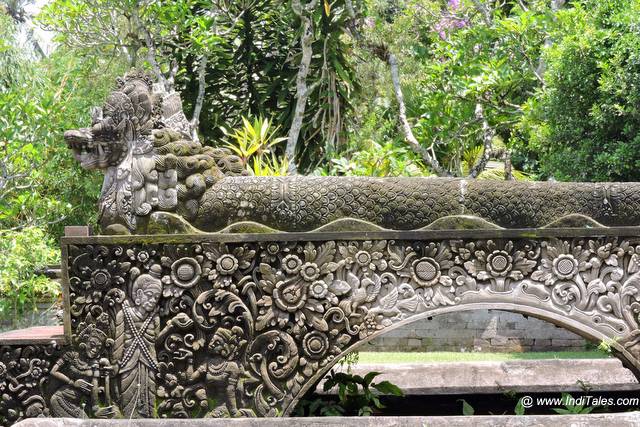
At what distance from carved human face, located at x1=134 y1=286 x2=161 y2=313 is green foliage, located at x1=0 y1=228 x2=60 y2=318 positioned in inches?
242

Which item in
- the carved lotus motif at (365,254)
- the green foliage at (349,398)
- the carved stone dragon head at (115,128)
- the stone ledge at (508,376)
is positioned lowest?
the stone ledge at (508,376)

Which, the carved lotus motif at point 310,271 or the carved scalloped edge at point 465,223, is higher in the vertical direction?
the carved scalloped edge at point 465,223

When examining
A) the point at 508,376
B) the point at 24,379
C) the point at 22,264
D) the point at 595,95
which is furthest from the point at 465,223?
the point at 22,264

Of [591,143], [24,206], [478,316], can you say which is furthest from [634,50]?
[24,206]

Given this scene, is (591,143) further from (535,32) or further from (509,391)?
(509,391)

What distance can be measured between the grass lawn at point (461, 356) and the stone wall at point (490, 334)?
0.21 meters

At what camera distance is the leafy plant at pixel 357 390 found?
6730 millimetres

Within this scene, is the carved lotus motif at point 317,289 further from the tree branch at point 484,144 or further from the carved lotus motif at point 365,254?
the tree branch at point 484,144

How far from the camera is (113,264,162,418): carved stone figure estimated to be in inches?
222

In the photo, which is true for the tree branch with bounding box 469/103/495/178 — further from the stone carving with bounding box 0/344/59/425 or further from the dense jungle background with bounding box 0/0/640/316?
the stone carving with bounding box 0/344/59/425

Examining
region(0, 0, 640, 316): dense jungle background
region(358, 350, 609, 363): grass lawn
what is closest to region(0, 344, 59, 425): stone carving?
region(0, 0, 640, 316): dense jungle background

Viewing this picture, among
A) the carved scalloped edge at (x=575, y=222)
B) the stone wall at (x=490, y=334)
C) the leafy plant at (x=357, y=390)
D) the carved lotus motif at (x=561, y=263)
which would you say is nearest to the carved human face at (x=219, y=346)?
the leafy plant at (x=357, y=390)

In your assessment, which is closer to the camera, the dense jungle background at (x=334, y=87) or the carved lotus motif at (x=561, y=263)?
the carved lotus motif at (x=561, y=263)

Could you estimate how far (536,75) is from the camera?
41.1ft
